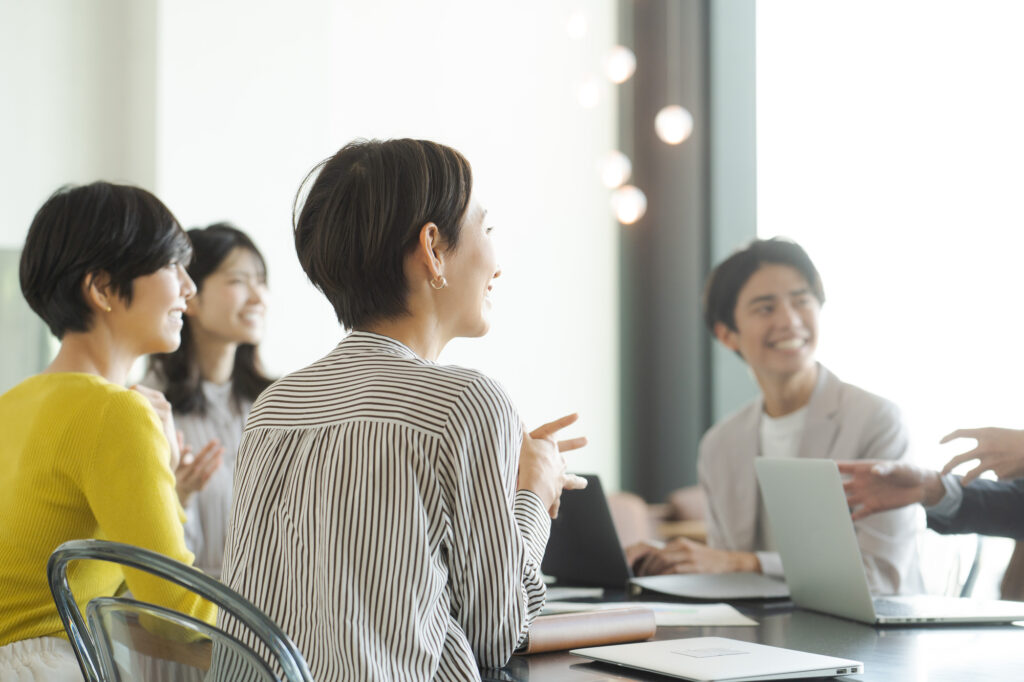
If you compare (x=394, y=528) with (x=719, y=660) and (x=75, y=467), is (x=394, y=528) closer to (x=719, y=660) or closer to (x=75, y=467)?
(x=719, y=660)

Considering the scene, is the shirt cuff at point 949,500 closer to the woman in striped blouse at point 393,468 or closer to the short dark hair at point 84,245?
the woman in striped blouse at point 393,468

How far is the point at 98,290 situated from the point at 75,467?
0.38m

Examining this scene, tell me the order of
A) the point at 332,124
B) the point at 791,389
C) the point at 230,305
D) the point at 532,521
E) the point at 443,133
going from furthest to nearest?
the point at 443,133
the point at 332,124
the point at 230,305
the point at 791,389
the point at 532,521

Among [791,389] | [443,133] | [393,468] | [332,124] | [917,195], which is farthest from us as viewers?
[443,133]

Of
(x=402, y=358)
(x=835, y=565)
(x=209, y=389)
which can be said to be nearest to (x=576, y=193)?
(x=209, y=389)

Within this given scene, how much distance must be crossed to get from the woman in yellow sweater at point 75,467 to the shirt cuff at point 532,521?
0.60 m

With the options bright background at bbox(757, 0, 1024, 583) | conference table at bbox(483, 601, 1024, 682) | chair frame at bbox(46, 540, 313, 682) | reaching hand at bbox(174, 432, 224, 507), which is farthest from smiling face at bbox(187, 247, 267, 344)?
bright background at bbox(757, 0, 1024, 583)

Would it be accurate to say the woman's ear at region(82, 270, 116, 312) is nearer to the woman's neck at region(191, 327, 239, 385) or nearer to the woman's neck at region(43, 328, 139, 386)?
the woman's neck at region(43, 328, 139, 386)

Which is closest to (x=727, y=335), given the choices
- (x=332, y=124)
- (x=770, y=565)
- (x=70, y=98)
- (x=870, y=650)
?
(x=770, y=565)

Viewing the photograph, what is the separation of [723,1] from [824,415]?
3174 mm

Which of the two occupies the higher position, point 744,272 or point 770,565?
→ point 744,272

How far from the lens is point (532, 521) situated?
4.44ft

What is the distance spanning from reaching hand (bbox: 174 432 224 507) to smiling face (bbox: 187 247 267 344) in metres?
0.75

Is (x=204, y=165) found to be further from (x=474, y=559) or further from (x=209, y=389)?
(x=474, y=559)
